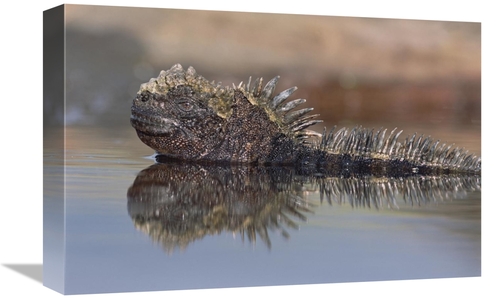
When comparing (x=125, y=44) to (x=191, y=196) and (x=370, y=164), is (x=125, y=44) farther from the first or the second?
(x=370, y=164)

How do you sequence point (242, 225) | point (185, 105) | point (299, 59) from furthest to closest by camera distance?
point (185, 105), point (299, 59), point (242, 225)

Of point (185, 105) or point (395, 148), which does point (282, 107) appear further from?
point (395, 148)

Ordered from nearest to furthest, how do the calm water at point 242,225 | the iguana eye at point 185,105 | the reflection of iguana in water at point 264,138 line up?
1. the calm water at point 242,225
2. the reflection of iguana in water at point 264,138
3. the iguana eye at point 185,105

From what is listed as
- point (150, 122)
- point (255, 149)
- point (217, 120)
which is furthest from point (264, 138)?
point (150, 122)

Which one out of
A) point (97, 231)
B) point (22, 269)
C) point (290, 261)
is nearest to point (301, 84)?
point (290, 261)

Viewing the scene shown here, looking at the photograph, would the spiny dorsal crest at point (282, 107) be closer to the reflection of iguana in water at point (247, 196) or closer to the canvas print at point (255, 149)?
the canvas print at point (255, 149)

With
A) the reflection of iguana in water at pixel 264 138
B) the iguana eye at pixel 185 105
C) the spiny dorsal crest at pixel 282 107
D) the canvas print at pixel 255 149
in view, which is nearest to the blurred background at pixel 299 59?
the canvas print at pixel 255 149
